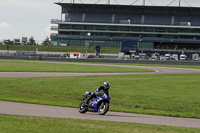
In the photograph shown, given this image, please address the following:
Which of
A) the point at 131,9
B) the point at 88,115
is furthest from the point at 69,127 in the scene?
the point at 131,9

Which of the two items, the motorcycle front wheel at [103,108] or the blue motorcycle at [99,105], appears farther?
the motorcycle front wheel at [103,108]

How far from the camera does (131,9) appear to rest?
405ft

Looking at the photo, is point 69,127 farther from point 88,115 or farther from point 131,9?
point 131,9

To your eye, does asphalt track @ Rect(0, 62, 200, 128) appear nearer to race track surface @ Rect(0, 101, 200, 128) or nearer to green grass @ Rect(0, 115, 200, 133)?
race track surface @ Rect(0, 101, 200, 128)

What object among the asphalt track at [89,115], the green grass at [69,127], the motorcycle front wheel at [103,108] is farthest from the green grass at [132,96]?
the green grass at [69,127]

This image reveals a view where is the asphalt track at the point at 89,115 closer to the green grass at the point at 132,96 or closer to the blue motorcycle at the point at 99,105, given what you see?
the blue motorcycle at the point at 99,105

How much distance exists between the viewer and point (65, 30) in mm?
127000

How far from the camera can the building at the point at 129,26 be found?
393 ft

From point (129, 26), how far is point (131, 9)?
5786 millimetres

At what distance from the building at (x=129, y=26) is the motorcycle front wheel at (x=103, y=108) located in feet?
338

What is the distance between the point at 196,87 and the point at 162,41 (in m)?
92.8

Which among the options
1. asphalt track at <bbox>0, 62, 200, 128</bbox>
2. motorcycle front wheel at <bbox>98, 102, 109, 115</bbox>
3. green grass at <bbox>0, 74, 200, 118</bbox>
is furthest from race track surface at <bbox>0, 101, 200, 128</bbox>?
green grass at <bbox>0, 74, 200, 118</bbox>

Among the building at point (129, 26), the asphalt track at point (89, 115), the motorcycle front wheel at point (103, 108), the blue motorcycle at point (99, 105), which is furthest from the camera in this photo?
the building at point (129, 26)

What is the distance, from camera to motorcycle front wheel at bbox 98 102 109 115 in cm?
1521
